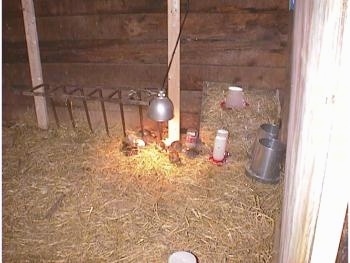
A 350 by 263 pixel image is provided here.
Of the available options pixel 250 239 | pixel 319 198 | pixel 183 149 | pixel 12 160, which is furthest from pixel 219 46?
pixel 319 198

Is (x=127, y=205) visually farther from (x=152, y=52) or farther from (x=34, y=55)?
(x=34, y=55)

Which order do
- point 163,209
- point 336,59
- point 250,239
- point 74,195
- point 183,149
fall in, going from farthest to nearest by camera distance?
point 183,149, point 74,195, point 163,209, point 250,239, point 336,59

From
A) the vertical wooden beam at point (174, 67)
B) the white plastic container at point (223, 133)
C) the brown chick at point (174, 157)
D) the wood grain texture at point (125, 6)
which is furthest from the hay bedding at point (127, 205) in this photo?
the wood grain texture at point (125, 6)

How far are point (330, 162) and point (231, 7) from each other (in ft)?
8.53

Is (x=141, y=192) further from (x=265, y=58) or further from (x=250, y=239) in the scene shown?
(x=265, y=58)

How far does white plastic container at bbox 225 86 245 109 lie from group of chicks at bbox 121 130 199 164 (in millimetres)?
530

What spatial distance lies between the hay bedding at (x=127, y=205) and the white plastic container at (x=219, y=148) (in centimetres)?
9

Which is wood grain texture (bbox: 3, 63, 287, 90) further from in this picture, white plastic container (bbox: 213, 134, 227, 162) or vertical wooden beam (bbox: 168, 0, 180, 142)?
white plastic container (bbox: 213, 134, 227, 162)

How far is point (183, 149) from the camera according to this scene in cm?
317

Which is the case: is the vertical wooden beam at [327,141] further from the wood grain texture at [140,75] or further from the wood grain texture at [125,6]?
the wood grain texture at [140,75]

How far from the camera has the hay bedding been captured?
206 cm

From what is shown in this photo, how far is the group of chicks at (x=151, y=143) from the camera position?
3058 millimetres

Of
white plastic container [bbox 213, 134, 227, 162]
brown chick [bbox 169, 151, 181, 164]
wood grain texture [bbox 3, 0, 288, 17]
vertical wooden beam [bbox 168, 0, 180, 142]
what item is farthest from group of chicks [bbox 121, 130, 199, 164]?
wood grain texture [bbox 3, 0, 288, 17]

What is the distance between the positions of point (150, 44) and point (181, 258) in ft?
6.75
